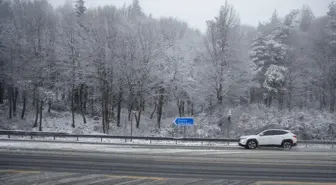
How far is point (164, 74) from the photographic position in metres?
30.3

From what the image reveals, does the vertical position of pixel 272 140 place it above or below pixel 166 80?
below

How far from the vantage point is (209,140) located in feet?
70.1

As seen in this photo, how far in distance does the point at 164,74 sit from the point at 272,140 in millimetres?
16586

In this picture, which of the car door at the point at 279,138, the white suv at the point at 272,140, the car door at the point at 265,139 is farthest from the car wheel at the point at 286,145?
the car door at the point at 265,139

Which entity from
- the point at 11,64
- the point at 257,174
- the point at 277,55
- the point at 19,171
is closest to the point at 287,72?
the point at 277,55

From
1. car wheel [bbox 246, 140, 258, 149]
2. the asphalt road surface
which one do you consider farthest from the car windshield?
the asphalt road surface

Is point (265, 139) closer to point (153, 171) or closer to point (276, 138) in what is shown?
point (276, 138)

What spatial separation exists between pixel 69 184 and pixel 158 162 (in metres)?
4.65

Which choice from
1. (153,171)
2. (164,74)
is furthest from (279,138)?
(164,74)

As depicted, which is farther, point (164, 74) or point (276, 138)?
Result: point (164, 74)

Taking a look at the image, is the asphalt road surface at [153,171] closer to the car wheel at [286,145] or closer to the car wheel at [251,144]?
the car wheel at [251,144]

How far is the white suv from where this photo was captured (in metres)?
17.7

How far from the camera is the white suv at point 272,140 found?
697 inches

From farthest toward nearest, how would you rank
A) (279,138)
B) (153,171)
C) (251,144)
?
1. (279,138)
2. (251,144)
3. (153,171)
